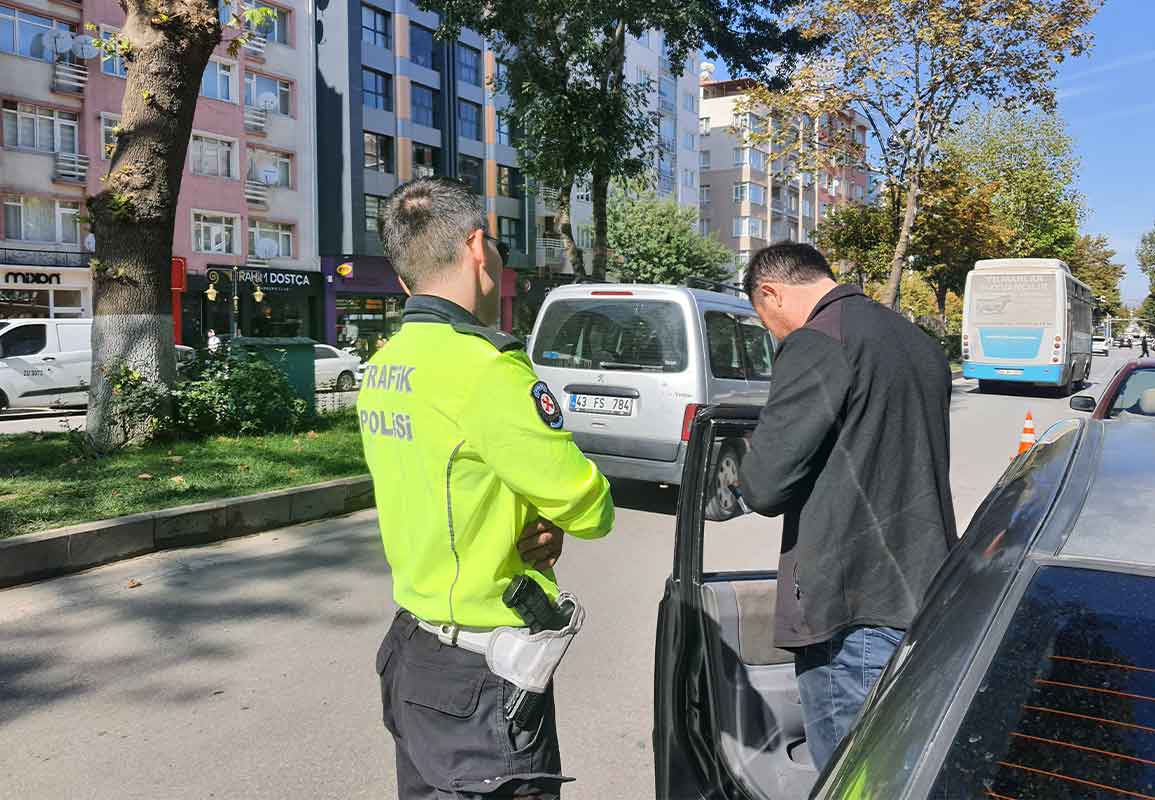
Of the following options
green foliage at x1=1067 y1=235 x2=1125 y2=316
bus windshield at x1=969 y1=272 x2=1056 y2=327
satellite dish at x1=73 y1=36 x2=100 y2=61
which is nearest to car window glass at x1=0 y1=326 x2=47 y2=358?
satellite dish at x1=73 y1=36 x2=100 y2=61

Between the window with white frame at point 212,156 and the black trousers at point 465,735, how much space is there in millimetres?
33454

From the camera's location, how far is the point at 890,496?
2193mm

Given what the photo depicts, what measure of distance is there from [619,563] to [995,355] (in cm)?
2121

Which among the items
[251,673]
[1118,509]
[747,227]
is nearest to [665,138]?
[747,227]

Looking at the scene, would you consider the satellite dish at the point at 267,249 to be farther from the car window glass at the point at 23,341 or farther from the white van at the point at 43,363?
the car window glass at the point at 23,341

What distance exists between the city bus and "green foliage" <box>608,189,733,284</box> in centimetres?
2214

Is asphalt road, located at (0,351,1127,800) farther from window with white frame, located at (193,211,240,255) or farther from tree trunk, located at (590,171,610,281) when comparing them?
window with white frame, located at (193,211,240,255)

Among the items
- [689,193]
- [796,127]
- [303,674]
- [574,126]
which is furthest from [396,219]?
[689,193]

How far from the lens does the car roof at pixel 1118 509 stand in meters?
1.27

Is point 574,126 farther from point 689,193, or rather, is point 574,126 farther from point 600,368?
point 689,193

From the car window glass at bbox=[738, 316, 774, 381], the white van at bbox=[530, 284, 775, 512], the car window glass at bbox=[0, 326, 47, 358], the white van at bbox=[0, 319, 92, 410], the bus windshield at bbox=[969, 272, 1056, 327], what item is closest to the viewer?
the white van at bbox=[530, 284, 775, 512]

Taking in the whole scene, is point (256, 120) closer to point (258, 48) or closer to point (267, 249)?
point (258, 48)

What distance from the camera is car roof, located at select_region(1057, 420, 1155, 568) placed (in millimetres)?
1271

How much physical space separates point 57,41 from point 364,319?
1417 centimetres
